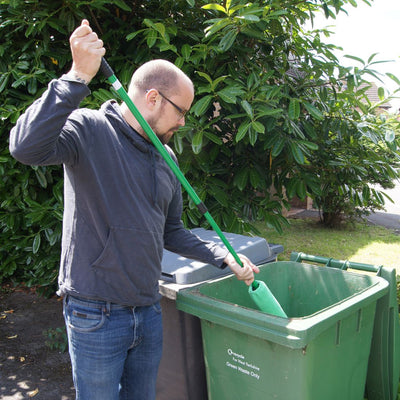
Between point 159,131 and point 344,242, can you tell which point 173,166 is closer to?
point 159,131

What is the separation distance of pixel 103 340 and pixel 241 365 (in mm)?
708

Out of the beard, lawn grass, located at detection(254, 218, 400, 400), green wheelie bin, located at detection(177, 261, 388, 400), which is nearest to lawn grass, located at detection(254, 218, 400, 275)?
lawn grass, located at detection(254, 218, 400, 400)

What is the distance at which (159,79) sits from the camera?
64.1 inches

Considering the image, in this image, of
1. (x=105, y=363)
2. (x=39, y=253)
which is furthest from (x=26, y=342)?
(x=105, y=363)

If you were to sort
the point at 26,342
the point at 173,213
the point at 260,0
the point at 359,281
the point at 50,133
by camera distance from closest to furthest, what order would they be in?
the point at 50,133 < the point at 173,213 < the point at 359,281 < the point at 260,0 < the point at 26,342

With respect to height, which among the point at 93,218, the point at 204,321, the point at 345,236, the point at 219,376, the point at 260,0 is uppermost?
the point at 260,0

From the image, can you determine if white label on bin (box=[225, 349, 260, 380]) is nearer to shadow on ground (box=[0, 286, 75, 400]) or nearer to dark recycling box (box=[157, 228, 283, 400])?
dark recycling box (box=[157, 228, 283, 400])

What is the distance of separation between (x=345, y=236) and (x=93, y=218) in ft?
24.8

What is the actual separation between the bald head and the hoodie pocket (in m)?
0.57

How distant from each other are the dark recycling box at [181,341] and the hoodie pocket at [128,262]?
446 mm

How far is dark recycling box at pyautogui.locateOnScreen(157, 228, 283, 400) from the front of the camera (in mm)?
2102

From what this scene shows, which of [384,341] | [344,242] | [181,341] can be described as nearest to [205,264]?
[181,341]

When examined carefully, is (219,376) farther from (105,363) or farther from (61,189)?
(61,189)

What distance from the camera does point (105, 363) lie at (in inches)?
61.4
